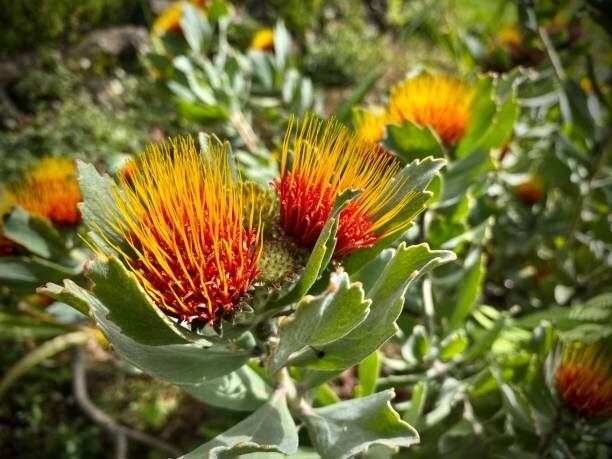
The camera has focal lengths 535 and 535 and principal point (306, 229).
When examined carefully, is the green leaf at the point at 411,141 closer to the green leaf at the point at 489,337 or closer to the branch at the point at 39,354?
the green leaf at the point at 489,337

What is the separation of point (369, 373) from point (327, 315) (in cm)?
34

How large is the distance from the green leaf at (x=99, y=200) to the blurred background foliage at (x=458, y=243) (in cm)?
43

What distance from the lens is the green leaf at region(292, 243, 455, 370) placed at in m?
0.55

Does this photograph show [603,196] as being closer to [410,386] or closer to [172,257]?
[410,386]

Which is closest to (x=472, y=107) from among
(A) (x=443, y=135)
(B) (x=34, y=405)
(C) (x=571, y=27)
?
(A) (x=443, y=135)

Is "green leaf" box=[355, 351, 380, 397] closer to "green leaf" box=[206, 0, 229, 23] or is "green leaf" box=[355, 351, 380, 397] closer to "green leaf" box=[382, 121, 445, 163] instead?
"green leaf" box=[382, 121, 445, 163]

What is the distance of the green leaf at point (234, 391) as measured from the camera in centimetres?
73

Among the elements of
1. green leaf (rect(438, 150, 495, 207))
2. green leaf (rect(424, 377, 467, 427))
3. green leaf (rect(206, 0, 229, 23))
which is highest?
green leaf (rect(206, 0, 229, 23))

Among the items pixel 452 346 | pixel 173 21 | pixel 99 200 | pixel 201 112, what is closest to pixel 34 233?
pixel 99 200

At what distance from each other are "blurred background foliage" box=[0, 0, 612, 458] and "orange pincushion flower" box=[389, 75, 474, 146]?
48 mm

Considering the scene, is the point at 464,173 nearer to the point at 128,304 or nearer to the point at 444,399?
the point at 444,399

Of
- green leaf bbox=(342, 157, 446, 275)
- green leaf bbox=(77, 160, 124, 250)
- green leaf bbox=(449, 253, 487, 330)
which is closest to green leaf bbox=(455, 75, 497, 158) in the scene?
green leaf bbox=(449, 253, 487, 330)

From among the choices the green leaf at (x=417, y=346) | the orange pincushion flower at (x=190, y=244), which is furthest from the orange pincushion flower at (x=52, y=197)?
the green leaf at (x=417, y=346)

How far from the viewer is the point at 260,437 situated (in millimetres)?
598
